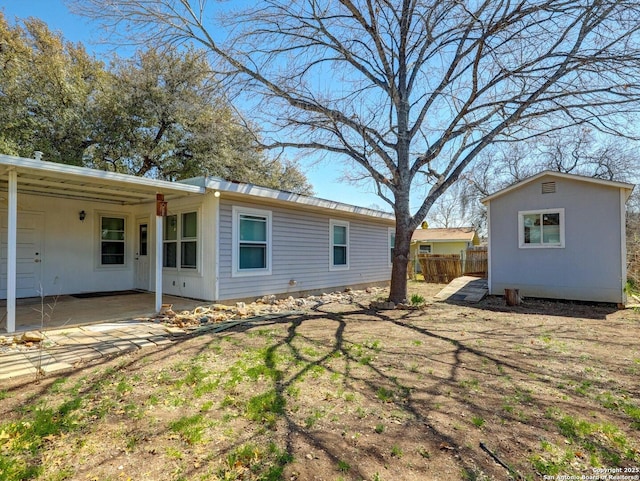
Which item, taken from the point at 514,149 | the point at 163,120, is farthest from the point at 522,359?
the point at 514,149

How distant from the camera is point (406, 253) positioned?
8414 mm

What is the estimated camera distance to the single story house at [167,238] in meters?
7.29

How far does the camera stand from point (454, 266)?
14.6 meters

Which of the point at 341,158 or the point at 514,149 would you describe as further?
the point at 514,149

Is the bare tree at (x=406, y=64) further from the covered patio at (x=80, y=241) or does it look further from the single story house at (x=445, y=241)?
the single story house at (x=445, y=241)

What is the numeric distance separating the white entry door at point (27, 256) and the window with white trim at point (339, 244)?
23.5 feet

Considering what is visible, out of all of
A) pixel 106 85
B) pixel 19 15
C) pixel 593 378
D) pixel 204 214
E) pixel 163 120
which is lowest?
pixel 593 378

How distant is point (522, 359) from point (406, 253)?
4186 mm

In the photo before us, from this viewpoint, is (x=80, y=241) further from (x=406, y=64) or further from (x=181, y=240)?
(x=406, y=64)

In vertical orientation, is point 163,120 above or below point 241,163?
above

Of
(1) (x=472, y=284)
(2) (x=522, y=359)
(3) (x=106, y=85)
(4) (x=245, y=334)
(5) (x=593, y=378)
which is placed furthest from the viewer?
(3) (x=106, y=85)

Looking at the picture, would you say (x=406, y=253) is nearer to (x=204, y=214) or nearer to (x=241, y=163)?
(x=204, y=214)

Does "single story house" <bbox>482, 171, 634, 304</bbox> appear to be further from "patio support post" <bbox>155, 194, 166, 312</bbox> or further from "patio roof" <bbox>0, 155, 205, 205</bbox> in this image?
"patio support post" <bbox>155, 194, 166, 312</bbox>

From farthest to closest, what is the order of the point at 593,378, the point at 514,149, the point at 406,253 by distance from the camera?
the point at 514,149, the point at 406,253, the point at 593,378
